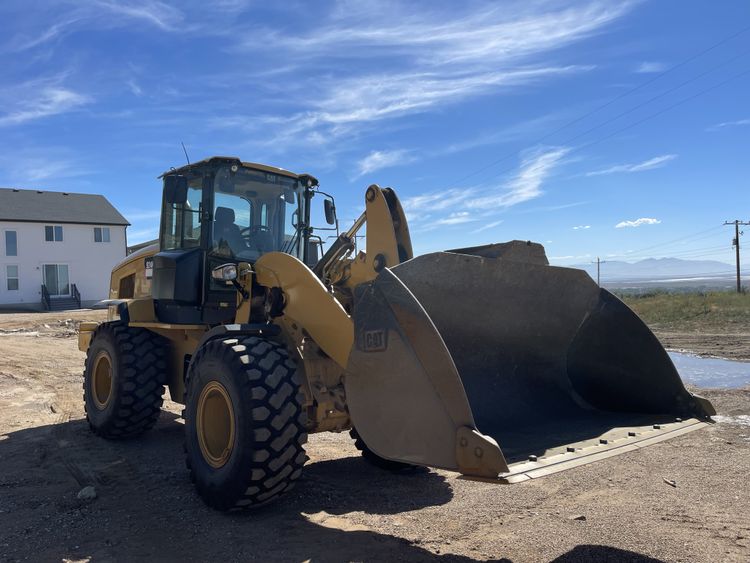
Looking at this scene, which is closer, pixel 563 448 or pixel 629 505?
pixel 563 448

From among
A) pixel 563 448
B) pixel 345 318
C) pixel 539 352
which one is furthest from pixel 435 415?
pixel 539 352

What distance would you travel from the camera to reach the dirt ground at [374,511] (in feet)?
12.6

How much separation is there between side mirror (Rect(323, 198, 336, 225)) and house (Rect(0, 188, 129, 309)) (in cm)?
3374

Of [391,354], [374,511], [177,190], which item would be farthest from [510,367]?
[177,190]

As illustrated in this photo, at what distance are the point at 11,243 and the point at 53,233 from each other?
2.38 meters

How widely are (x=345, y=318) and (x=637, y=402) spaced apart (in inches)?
90.4

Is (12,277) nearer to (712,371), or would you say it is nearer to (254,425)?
(712,371)

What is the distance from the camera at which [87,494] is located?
492 centimetres

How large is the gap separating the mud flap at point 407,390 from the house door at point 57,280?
123 ft

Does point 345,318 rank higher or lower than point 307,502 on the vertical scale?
higher

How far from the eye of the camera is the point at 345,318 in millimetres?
4316

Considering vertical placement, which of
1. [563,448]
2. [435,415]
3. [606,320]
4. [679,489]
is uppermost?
[606,320]

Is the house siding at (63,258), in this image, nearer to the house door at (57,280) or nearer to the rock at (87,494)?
the house door at (57,280)

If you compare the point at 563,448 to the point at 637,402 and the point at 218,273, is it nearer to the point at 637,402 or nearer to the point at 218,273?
the point at 637,402
